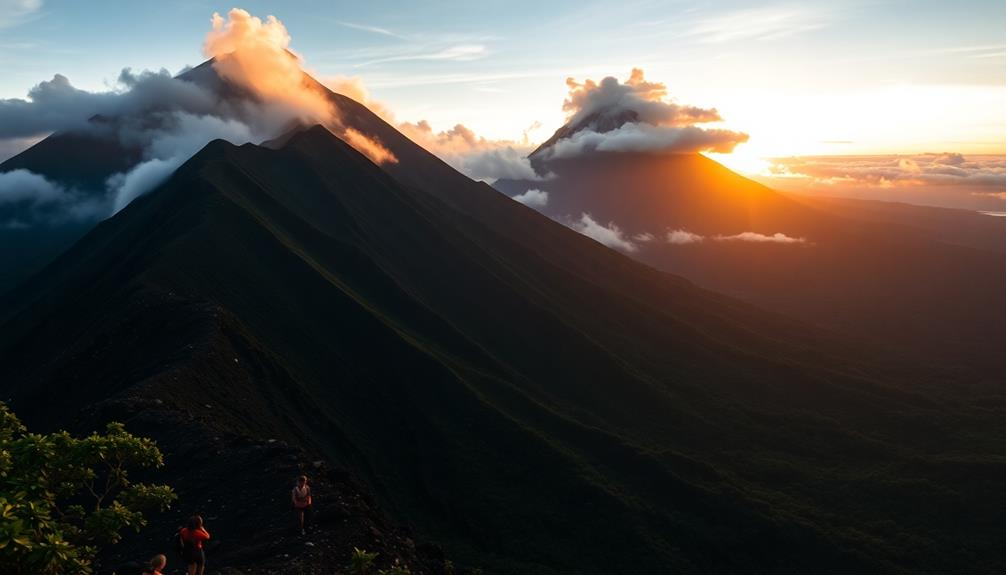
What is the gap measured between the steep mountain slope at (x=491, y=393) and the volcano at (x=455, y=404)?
519 mm

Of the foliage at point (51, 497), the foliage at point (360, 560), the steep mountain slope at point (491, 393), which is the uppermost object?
the foliage at point (51, 497)

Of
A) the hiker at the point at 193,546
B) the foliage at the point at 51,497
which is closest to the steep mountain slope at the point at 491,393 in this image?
the hiker at the point at 193,546

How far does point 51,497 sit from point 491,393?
337 feet

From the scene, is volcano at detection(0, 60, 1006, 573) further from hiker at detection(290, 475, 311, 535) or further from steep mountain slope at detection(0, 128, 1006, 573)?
hiker at detection(290, 475, 311, 535)

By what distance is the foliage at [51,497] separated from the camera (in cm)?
1499

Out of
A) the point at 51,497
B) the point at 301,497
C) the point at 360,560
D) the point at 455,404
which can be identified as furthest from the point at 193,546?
the point at 455,404

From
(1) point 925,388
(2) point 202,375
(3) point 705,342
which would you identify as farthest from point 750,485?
(1) point 925,388

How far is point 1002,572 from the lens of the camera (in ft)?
308

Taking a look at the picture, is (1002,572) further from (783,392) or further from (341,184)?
(341,184)

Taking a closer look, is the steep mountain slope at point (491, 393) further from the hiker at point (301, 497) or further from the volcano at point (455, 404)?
the hiker at point (301, 497)

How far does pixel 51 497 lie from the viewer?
19.0 meters

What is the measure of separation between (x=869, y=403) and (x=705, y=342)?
45014 millimetres

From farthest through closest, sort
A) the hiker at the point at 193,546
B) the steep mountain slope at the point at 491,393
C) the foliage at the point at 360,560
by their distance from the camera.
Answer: the steep mountain slope at the point at 491,393
the foliage at the point at 360,560
the hiker at the point at 193,546

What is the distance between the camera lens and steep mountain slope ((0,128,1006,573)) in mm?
80000
